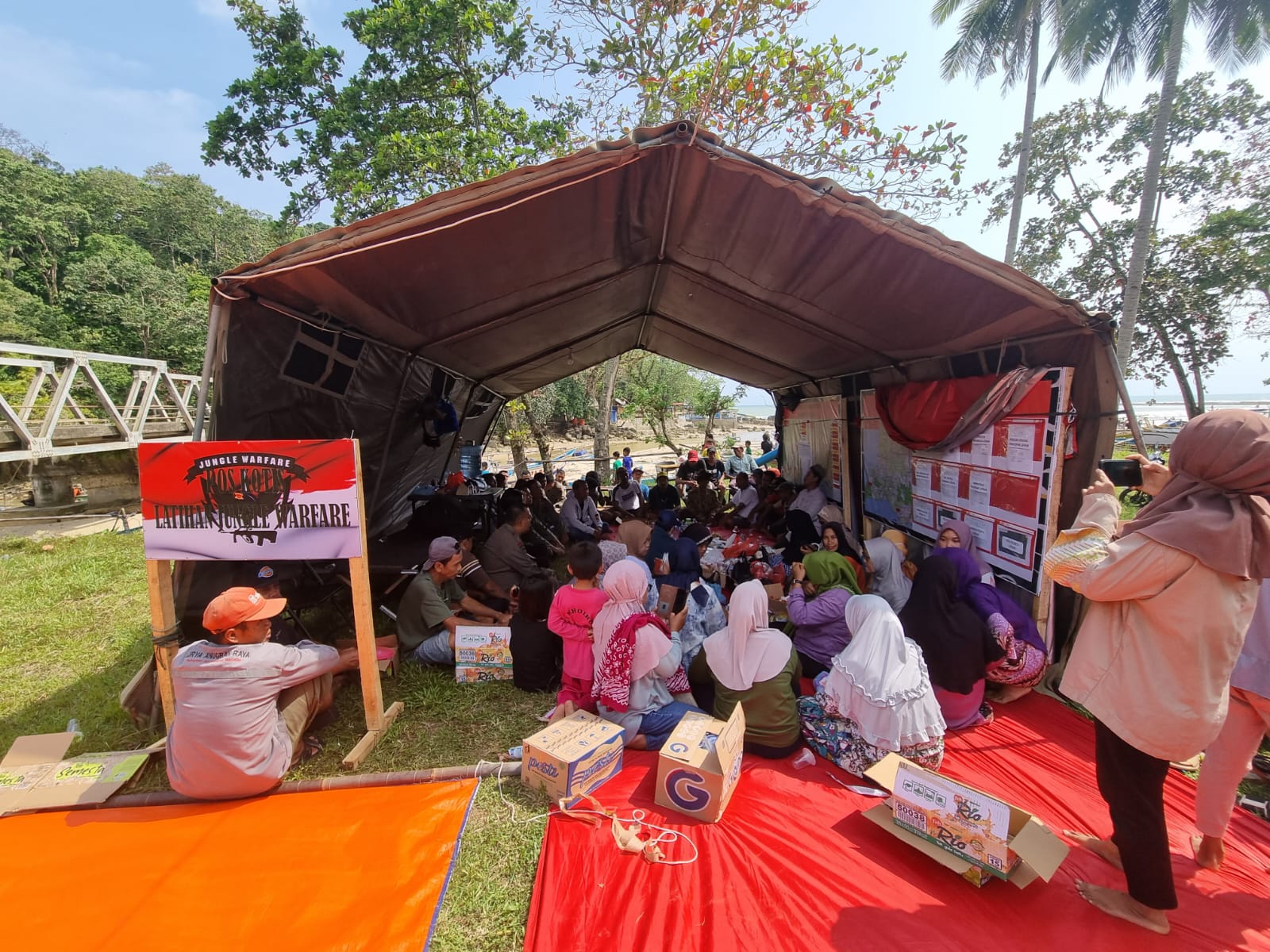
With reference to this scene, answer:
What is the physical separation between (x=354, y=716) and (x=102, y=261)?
34.3 m

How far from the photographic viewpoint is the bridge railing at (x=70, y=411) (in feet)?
32.6

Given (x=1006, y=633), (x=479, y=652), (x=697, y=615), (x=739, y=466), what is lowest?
(x=479, y=652)

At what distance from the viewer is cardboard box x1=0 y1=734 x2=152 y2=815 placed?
9.58 feet

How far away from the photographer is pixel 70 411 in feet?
54.3

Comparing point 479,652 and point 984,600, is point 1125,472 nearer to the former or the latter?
point 984,600

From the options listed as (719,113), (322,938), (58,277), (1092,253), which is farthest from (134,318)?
(1092,253)

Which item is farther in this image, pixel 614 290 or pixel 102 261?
pixel 102 261

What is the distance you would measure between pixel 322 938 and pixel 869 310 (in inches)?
215

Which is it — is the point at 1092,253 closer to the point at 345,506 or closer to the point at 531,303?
the point at 531,303

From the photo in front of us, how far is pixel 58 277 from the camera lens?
2680 centimetres

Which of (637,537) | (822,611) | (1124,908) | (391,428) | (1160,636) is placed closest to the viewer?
→ (1160,636)

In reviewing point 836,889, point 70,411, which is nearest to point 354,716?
point 836,889

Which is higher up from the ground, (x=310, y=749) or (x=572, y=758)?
(x=572, y=758)

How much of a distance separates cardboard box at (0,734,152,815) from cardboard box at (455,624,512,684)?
1.92m
